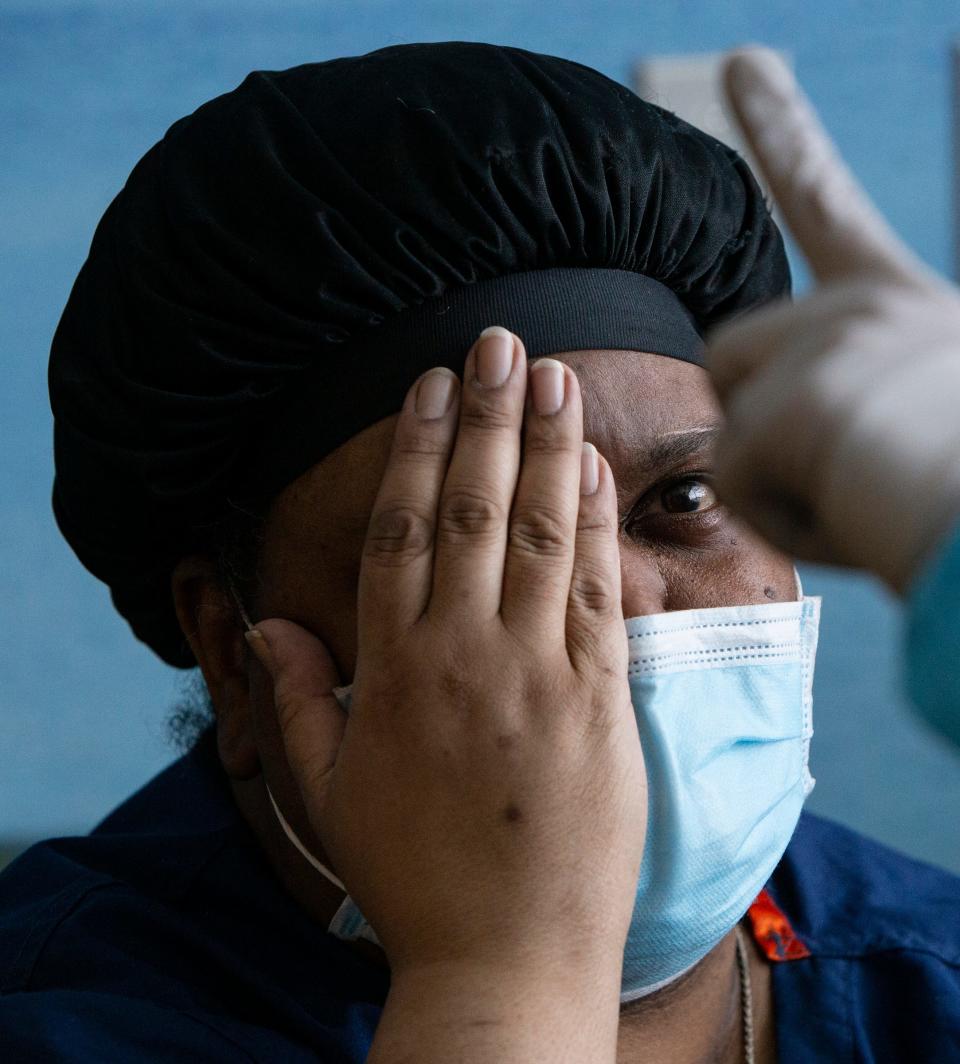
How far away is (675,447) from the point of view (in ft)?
3.81

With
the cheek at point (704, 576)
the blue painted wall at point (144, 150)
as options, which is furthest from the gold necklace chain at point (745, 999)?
the blue painted wall at point (144, 150)

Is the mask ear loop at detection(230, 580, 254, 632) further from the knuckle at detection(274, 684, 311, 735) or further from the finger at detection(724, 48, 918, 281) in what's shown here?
the finger at detection(724, 48, 918, 281)

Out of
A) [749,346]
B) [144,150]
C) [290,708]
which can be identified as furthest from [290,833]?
[144,150]

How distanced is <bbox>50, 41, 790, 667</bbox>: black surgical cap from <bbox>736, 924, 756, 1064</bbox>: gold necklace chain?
2.10 ft

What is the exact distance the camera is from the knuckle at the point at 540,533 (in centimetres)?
101

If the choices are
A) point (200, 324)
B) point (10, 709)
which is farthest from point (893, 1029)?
point (10, 709)

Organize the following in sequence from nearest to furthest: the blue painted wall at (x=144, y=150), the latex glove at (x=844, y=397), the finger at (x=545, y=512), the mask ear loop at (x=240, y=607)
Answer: the latex glove at (x=844, y=397) < the finger at (x=545, y=512) < the mask ear loop at (x=240, y=607) < the blue painted wall at (x=144, y=150)

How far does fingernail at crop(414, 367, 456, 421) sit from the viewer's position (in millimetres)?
1068

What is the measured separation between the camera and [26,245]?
2.19m

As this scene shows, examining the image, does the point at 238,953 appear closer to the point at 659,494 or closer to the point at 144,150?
the point at 659,494

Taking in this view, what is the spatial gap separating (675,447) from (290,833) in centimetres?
50

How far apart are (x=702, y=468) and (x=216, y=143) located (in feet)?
1.69

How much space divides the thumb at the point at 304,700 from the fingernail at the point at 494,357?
29 cm

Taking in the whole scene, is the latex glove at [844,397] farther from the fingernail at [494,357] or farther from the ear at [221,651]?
the ear at [221,651]
